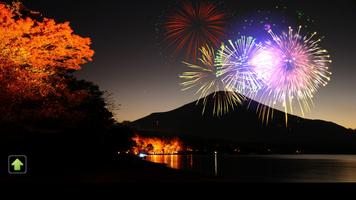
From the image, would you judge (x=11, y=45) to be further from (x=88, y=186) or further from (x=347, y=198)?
(x=347, y=198)

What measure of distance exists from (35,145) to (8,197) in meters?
28.3

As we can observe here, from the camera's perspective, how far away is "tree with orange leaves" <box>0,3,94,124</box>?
2503 cm

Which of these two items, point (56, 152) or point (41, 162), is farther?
point (56, 152)

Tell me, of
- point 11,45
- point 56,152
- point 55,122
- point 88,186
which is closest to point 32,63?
point 11,45

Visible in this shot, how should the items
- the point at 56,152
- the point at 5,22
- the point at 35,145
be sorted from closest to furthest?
the point at 5,22
the point at 35,145
the point at 56,152

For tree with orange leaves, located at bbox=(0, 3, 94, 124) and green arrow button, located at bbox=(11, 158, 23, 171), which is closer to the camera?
green arrow button, located at bbox=(11, 158, 23, 171)

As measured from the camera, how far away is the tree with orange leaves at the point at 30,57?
25.0m

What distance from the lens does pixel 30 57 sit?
83.8 ft

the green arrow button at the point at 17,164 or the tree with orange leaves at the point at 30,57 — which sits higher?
the tree with orange leaves at the point at 30,57

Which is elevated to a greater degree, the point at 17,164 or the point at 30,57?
the point at 30,57

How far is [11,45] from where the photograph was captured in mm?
25219

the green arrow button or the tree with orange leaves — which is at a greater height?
the tree with orange leaves

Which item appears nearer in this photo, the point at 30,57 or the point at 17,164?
the point at 17,164

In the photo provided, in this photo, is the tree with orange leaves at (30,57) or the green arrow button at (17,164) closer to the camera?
the green arrow button at (17,164)
